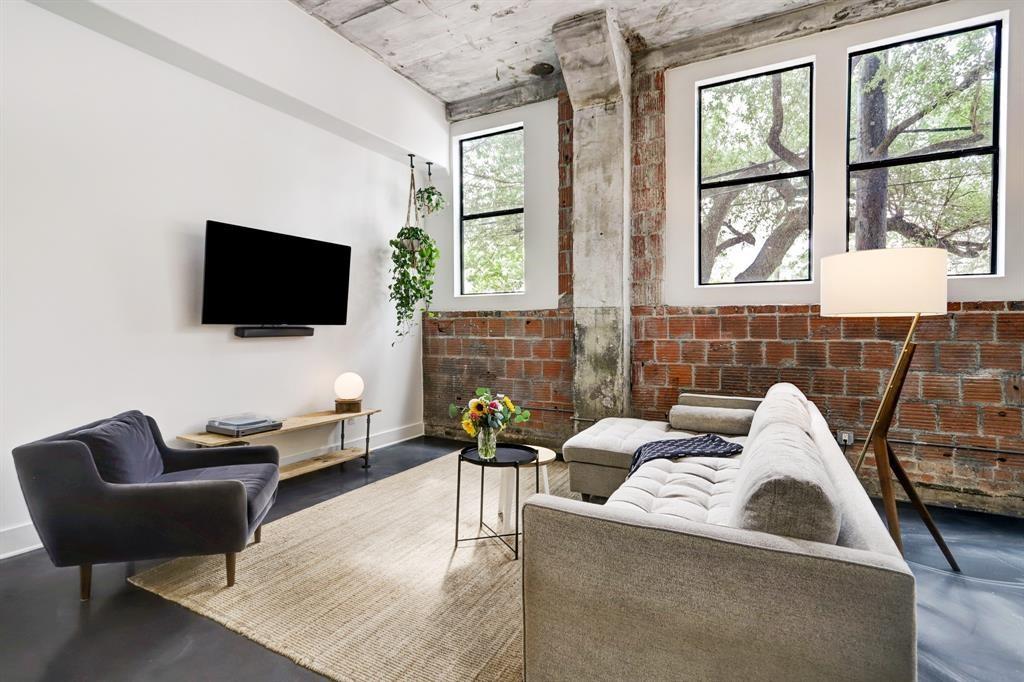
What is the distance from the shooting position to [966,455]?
329 cm

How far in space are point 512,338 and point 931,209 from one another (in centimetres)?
342

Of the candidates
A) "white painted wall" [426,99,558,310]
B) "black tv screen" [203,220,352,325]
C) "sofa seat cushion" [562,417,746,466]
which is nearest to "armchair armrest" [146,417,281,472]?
"black tv screen" [203,220,352,325]

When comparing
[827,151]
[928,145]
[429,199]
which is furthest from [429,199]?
[928,145]

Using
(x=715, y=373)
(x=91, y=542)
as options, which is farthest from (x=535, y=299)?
Result: (x=91, y=542)

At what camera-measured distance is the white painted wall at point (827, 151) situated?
3156 mm

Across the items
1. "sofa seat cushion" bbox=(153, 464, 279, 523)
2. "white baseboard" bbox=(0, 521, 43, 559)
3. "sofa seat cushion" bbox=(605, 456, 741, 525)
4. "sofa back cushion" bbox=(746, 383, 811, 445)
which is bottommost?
"white baseboard" bbox=(0, 521, 43, 559)

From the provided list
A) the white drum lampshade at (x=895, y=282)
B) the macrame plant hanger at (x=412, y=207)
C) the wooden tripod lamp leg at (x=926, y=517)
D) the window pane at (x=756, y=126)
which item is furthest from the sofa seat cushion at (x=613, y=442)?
the macrame plant hanger at (x=412, y=207)

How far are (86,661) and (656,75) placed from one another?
Answer: 5050 mm

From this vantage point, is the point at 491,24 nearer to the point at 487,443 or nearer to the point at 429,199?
the point at 429,199

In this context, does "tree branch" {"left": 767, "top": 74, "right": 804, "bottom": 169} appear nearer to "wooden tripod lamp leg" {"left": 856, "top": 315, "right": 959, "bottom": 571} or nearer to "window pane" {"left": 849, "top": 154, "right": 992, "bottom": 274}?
"window pane" {"left": 849, "top": 154, "right": 992, "bottom": 274}

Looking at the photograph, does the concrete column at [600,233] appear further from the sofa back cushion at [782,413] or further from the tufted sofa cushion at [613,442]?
the sofa back cushion at [782,413]

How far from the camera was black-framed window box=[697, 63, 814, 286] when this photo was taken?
3.83m

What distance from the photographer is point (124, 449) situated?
2.34m

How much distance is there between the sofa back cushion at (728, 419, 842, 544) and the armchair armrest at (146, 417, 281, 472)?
253 centimetres
